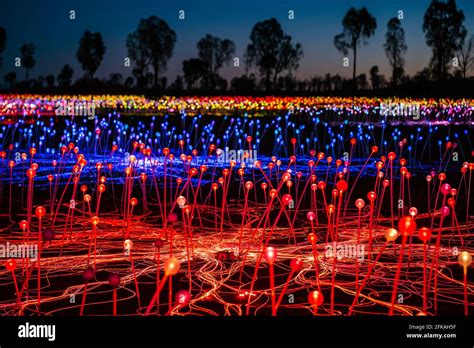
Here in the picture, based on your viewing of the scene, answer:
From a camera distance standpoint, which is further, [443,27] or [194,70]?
[194,70]

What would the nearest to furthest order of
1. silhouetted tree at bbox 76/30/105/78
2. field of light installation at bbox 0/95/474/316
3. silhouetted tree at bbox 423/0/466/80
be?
field of light installation at bbox 0/95/474/316
silhouetted tree at bbox 423/0/466/80
silhouetted tree at bbox 76/30/105/78

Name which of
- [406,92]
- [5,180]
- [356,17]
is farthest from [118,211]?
[356,17]

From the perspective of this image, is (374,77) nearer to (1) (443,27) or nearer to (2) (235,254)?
(1) (443,27)

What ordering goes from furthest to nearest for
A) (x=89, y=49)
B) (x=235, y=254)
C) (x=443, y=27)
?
(x=89, y=49) → (x=443, y=27) → (x=235, y=254)

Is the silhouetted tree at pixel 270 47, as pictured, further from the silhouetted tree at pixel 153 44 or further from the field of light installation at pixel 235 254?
the field of light installation at pixel 235 254

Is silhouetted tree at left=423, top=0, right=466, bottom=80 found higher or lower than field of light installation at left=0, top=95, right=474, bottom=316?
higher

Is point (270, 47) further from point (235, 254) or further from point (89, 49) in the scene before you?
point (235, 254)

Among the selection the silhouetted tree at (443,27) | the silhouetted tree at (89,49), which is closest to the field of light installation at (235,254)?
the silhouetted tree at (443,27)

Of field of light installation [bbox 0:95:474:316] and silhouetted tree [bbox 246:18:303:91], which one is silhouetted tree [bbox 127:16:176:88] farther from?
field of light installation [bbox 0:95:474:316]

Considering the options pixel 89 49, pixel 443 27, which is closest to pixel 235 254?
pixel 443 27

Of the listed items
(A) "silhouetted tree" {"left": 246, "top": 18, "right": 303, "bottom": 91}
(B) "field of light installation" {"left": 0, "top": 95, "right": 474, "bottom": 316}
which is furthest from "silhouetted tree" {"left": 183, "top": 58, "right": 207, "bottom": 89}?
(B) "field of light installation" {"left": 0, "top": 95, "right": 474, "bottom": 316}

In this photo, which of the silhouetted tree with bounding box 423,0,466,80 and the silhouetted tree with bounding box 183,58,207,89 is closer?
the silhouetted tree with bounding box 423,0,466,80

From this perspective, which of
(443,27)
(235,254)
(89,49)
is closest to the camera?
(235,254)

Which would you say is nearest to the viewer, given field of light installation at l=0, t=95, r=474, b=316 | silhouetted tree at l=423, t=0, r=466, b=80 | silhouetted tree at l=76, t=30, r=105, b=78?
field of light installation at l=0, t=95, r=474, b=316
